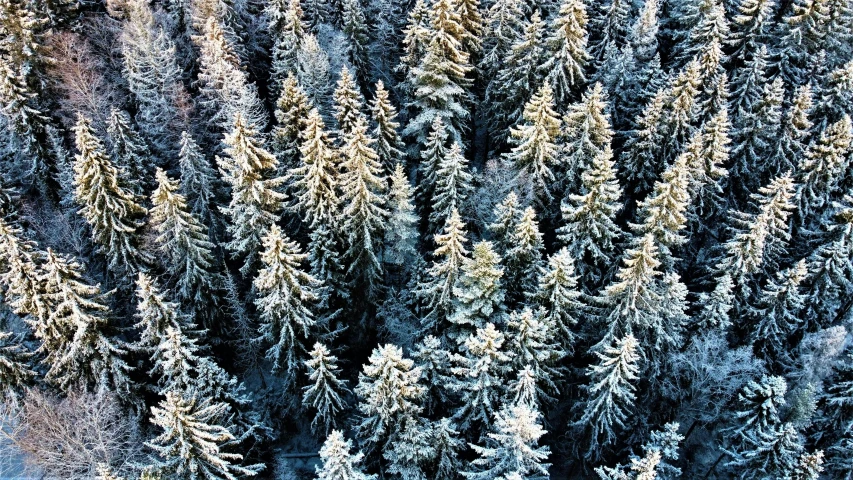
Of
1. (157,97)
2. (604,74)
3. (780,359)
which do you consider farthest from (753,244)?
(157,97)

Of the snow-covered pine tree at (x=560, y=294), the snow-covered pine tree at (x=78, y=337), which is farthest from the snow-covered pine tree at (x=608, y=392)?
the snow-covered pine tree at (x=78, y=337)

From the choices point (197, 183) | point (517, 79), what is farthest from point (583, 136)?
point (197, 183)

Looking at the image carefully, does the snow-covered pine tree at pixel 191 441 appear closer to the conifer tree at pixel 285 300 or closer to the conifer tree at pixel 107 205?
the conifer tree at pixel 285 300

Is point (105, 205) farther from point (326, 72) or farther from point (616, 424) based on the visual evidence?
point (616, 424)

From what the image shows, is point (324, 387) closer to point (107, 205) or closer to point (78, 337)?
point (78, 337)

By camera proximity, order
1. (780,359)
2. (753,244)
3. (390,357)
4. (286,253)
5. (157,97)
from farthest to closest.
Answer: (157,97)
(780,359)
(753,244)
(286,253)
(390,357)

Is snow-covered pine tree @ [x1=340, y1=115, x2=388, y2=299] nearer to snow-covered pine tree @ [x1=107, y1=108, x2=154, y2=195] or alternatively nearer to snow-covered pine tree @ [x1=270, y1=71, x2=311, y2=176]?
snow-covered pine tree @ [x1=270, y1=71, x2=311, y2=176]

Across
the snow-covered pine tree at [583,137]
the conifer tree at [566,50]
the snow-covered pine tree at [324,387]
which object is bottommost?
the snow-covered pine tree at [324,387]
